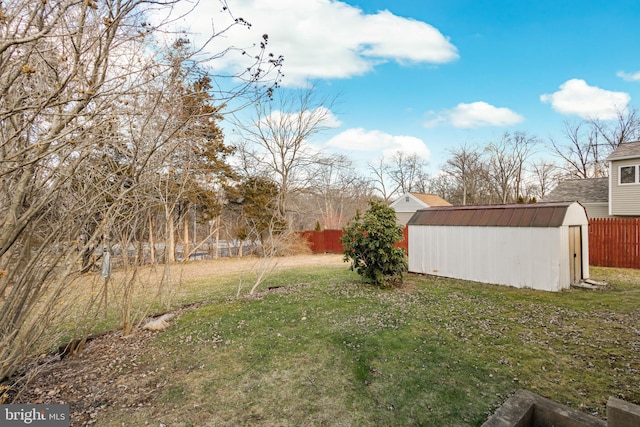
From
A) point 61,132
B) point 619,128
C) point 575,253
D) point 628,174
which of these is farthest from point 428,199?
point 61,132

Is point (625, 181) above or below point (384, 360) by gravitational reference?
above

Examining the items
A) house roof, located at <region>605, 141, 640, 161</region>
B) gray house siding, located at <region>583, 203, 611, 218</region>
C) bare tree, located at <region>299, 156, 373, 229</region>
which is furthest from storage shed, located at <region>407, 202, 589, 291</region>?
bare tree, located at <region>299, 156, 373, 229</region>

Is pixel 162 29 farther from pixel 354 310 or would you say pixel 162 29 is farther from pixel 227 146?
pixel 227 146

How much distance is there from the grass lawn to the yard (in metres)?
0.01

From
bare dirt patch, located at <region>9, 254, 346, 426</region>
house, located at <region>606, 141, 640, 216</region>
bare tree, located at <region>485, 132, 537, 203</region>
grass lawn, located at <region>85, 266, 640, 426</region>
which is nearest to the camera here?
grass lawn, located at <region>85, 266, 640, 426</region>

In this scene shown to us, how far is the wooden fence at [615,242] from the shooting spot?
28.4 ft

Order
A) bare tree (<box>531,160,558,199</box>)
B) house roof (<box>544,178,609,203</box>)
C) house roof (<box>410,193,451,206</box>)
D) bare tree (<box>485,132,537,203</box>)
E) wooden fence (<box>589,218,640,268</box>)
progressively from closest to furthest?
wooden fence (<box>589,218,640,268</box>)
house roof (<box>544,178,609,203</box>)
house roof (<box>410,193,451,206</box>)
bare tree (<box>531,160,558,199</box>)
bare tree (<box>485,132,537,203</box>)

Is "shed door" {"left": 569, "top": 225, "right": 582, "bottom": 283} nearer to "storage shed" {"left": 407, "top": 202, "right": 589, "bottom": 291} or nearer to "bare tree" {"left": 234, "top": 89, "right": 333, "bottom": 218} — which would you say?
"storage shed" {"left": 407, "top": 202, "right": 589, "bottom": 291}

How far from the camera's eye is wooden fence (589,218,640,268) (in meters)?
8.66

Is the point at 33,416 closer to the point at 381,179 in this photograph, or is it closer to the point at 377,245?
the point at 377,245

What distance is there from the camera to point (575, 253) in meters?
6.59

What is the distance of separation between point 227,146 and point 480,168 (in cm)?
2363

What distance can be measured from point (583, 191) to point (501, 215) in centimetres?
1183

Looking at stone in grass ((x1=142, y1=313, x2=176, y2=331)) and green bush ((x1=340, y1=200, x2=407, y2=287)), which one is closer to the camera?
stone in grass ((x1=142, y1=313, x2=176, y2=331))
